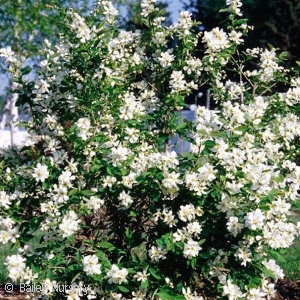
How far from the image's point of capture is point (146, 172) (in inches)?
116

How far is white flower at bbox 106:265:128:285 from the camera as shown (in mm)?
2859

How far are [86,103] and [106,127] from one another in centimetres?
15

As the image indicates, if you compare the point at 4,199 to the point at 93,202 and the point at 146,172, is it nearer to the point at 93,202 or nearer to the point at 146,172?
the point at 93,202

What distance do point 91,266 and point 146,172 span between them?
0.47m

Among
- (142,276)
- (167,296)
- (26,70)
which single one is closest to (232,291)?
(167,296)

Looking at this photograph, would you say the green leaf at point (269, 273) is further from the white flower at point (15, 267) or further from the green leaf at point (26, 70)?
the green leaf at point (26, 70)

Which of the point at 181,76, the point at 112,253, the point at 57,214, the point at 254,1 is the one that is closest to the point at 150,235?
the point at 112,253

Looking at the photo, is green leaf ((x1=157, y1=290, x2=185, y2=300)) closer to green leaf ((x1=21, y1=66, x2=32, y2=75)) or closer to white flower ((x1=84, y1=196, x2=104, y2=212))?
white flower ((x1=84, y1=196, x2=104, y2=212))

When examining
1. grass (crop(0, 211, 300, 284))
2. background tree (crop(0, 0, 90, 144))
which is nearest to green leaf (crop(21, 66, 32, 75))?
grass (crop(0, 211, 300, 284))

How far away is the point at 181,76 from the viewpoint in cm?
324

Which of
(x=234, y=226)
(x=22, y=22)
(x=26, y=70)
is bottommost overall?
(x=234, y=226)

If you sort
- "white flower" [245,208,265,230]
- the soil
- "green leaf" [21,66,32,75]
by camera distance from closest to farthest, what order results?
"white flower" [245,208,265,230]
"green leaf" [21,66,32,75]
the soil

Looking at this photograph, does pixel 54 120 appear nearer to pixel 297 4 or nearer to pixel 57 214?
pixel 57 214

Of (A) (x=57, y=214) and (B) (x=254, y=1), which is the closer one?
(A) (x=57, y=214)
